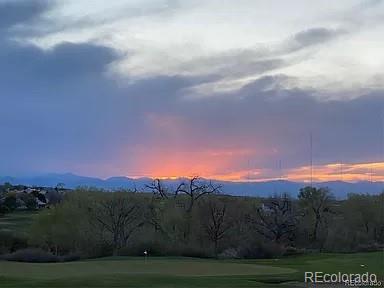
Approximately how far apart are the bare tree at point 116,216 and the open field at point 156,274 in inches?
767

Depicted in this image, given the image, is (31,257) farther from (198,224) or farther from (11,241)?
(198,224)

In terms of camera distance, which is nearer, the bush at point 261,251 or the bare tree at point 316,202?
the bush at point 261,251

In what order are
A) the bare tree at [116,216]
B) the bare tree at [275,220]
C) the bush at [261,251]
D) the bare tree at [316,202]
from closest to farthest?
the bush at [261,251], the bare tree at [116,216], the bare tree at [275,220], the bare tree at [316,202]

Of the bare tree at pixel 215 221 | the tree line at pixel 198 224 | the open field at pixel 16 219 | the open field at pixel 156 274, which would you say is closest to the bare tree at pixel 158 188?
the tree line at pixel 198 224

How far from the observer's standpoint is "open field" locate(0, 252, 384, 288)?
81.2 ft

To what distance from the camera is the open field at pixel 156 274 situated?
974 inches

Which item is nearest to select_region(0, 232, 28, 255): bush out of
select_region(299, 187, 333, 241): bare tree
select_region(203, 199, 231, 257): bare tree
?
select_region(203, 199, 231, 257): bare tree

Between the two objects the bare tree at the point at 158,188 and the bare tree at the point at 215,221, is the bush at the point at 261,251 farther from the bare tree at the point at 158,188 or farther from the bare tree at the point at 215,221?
the bare tree at the point at 158,188

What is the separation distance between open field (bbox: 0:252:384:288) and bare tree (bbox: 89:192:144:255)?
767 inches

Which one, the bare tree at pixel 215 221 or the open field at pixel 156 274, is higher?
the bare tree at pixel 215 221

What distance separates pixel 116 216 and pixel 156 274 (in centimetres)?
3101

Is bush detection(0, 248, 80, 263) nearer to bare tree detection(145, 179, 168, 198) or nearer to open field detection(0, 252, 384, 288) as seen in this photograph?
open field detection(0, 252, 384, 288)

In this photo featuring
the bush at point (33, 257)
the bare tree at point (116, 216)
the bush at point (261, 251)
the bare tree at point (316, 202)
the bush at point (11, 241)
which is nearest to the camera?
the bush at point (33, 257)

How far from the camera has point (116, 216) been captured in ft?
200
